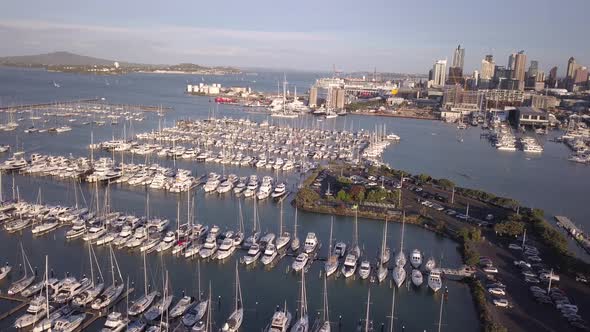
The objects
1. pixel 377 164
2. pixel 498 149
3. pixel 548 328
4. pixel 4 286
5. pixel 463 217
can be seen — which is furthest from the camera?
pixel 498 149

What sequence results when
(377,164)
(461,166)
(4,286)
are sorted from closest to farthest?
(4,286), (377,164), (461,166)

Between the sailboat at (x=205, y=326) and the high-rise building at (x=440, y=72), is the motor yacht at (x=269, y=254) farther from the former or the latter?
the high-rise building at (x=440, y=72)

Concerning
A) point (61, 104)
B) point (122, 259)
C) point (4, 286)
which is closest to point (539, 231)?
point (122, 259)

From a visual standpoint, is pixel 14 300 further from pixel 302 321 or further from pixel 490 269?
pixel 490 269

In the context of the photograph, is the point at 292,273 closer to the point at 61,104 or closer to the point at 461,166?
the point at 461,166

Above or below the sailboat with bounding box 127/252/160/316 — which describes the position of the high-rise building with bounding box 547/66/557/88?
above

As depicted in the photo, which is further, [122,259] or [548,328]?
[122,259]

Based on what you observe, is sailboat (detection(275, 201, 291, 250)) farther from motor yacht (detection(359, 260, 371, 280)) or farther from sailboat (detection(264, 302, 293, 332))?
sailboat (detection(264, 302, 293, 332))

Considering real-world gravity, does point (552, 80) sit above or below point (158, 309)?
above

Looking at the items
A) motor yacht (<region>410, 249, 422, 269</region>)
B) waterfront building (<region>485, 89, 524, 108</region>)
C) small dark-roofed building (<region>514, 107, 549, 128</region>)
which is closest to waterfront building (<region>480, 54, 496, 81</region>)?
waterfront building (<region>485, 89, 524, 108</region>)

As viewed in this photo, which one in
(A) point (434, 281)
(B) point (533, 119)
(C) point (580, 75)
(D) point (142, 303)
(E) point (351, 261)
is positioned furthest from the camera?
(C) point (580, 75)

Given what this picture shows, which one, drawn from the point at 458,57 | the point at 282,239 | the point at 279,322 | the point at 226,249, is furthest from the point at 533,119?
the point at 458,57
